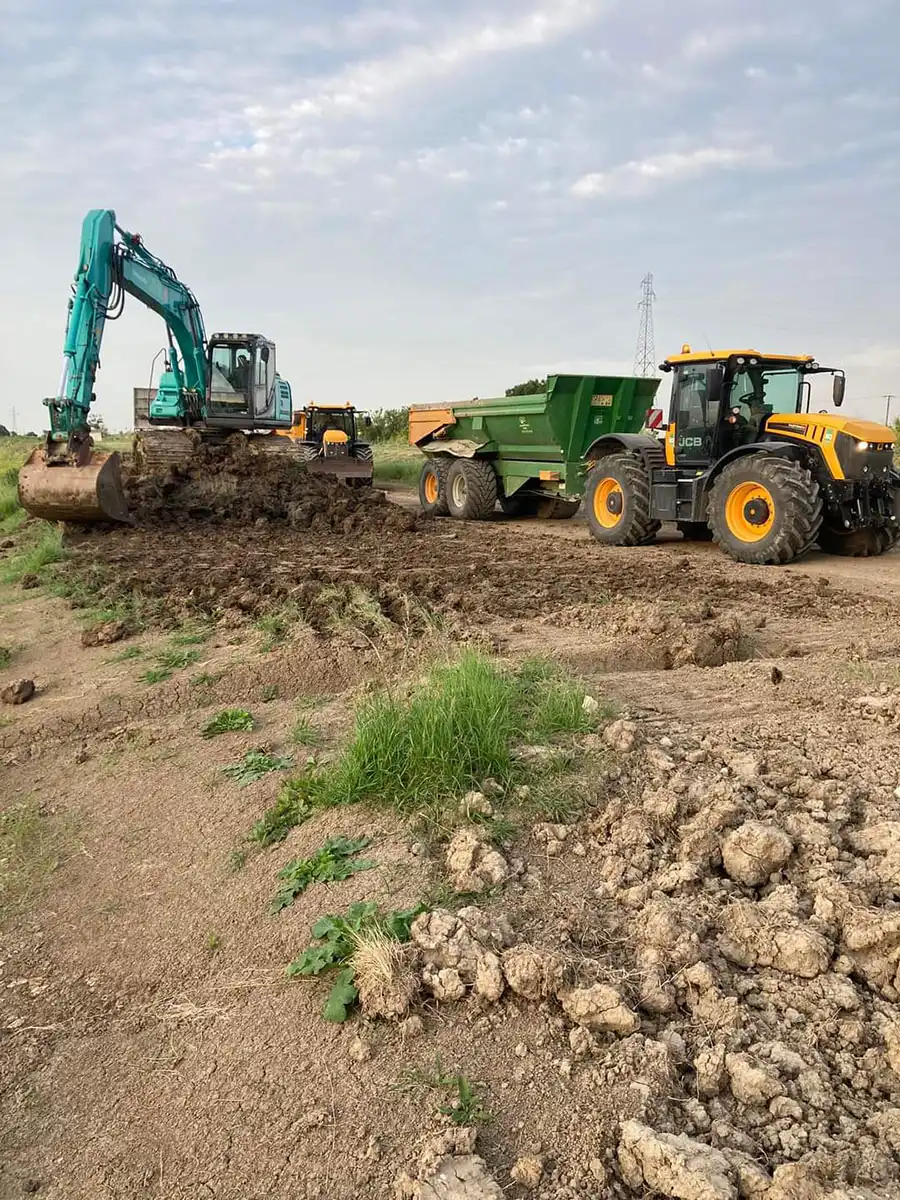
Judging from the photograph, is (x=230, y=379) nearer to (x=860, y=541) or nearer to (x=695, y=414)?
(x=695, y=414)

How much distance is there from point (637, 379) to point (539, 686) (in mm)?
10128

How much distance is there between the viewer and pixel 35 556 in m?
9.61

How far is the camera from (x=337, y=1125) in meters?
2.21

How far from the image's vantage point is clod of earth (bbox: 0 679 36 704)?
546cm

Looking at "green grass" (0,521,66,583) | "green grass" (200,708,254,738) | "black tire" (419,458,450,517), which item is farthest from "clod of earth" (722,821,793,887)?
"black tire" (419,458,450,517)

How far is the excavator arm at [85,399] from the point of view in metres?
11.0

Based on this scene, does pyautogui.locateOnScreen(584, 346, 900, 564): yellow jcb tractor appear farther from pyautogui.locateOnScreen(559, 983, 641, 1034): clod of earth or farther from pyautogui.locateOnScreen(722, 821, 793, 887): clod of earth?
pyautogui.locateOnScreen(559, 983, 641, 1034): clod of earth

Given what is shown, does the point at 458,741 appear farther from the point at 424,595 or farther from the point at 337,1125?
the point at 424,595

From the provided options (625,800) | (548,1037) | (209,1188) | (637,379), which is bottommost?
(209,1188)

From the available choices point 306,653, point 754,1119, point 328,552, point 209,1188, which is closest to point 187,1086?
point 209,1188

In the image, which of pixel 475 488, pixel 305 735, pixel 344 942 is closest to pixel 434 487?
pixel 475 488

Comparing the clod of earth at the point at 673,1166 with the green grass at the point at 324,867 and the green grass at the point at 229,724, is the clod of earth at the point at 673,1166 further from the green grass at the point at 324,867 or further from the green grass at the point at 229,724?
the green grass at the point at 229,724

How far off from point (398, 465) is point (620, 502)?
17.1m

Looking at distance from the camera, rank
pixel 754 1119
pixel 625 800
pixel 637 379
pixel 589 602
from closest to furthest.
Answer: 1. pixel 754 1119
2. pixel 625 800
3. pixel 589 602
4. pixel 637 379
